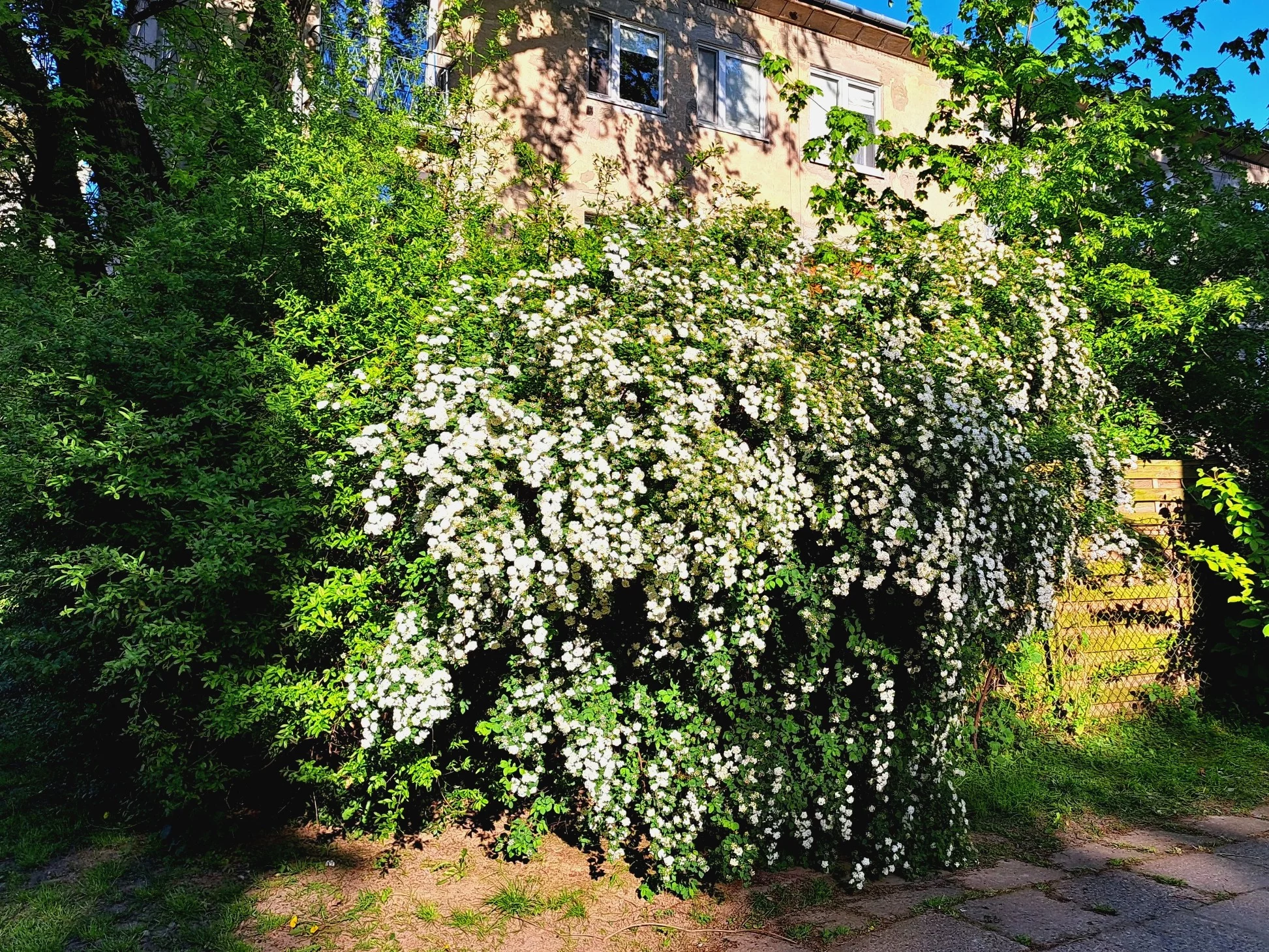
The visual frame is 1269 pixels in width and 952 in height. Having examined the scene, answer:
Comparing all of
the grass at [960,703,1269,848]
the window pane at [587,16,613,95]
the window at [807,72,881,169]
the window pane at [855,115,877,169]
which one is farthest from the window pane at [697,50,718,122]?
the grass at [960,703,1269,848]

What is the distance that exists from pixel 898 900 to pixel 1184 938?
1232mm

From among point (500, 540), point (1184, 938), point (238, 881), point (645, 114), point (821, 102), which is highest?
point (821, 102)

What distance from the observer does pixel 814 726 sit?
13.7 ft

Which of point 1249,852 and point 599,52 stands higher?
point 599,52

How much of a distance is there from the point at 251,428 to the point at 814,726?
324 cm

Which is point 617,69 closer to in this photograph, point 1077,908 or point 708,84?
point 708,84

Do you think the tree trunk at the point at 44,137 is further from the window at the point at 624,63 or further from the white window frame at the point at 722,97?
the white window frame at the point at 722,97

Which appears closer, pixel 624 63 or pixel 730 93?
pixel 624 63

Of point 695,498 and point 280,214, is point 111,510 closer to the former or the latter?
point 280,214

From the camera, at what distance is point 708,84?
40.0 ft

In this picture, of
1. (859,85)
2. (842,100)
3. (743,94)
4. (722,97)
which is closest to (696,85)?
(722,97)

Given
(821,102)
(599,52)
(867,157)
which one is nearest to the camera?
(599,52)

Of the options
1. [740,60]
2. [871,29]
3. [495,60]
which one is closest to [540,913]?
[495,60]

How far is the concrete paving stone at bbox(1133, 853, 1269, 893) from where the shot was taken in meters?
4.20
